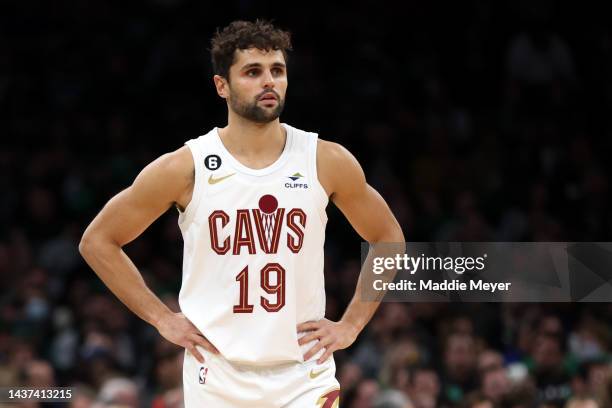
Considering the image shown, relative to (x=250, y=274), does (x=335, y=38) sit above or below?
above

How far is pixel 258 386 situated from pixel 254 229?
2.31 feet

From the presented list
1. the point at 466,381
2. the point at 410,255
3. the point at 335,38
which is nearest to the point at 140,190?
the point at 410,255

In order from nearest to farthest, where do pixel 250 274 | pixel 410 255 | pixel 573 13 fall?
1. pixel 250 274
2. pixel 410 255
3. pixel 573 13

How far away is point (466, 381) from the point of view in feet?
30.1

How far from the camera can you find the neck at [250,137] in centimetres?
573

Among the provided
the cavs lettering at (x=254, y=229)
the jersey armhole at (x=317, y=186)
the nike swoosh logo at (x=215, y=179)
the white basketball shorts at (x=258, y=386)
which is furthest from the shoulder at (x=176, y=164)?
the white basketball shorts at (x=258, y=386)

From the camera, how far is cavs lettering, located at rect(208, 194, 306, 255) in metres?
5.57

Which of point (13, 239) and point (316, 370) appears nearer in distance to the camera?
point (316, 370)

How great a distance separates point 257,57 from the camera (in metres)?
5.63

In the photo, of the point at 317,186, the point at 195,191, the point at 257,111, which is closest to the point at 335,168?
the point at 317,186

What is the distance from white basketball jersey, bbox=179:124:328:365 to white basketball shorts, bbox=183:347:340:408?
0.07m

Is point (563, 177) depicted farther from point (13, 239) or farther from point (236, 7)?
point (13, 239)

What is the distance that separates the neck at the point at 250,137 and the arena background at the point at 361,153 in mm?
3393

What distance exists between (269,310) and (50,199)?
653cm
